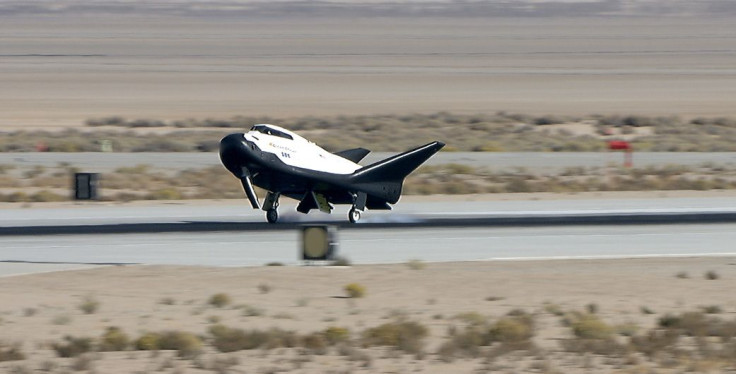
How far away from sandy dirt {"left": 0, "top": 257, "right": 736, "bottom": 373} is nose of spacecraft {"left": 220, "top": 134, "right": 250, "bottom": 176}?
16.6ft

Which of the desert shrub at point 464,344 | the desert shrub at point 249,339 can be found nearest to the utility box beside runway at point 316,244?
the desert shrub at point 249,339

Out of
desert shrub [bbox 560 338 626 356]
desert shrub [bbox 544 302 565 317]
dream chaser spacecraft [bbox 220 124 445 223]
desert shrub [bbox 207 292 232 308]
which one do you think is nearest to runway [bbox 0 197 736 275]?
dream chaser spacecraft [bbox 220 124 445 223]

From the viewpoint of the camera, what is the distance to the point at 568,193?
1291 inches

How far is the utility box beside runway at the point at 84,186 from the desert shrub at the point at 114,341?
17.5 m

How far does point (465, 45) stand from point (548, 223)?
372ft

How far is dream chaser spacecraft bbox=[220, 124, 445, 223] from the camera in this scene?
24.0 metres

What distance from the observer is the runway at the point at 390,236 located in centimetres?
2086

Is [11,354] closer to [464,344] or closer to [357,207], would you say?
[464,344]

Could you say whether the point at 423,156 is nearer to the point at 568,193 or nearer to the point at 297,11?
the point at 568,193

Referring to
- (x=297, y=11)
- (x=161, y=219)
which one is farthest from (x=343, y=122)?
(x=297, y=11)

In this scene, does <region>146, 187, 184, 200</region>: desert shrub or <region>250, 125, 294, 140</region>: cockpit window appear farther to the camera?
<region>146, 187, 184, 200</region>: desert shrub

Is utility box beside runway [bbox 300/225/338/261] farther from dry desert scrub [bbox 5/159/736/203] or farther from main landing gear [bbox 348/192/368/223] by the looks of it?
dry desert scrub [bbox 5/159/736/203]

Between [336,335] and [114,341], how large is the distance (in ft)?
7.48

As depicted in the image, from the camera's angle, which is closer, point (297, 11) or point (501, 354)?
point (501, 354)
